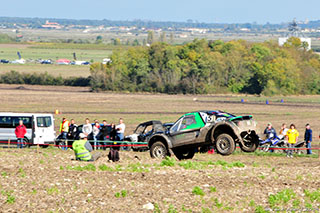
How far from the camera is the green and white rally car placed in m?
A: 22.3

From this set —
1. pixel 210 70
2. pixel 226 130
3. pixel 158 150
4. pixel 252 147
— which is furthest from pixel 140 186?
pixel 210 70

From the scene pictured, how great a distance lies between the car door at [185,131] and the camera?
23250mm

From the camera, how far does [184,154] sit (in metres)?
24.9

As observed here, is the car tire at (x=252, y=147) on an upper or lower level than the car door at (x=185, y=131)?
lower

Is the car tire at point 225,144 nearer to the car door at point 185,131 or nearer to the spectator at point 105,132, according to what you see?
the car door at point 185,131

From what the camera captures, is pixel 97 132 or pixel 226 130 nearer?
pixel 226 130

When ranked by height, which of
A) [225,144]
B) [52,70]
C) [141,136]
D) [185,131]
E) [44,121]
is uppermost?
[185,131]

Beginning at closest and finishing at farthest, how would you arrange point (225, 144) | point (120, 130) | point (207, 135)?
1. point (225, 144)
2. point (207, 135)
3. point (120, 130)

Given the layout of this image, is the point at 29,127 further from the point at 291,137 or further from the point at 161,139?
the point at 291,137

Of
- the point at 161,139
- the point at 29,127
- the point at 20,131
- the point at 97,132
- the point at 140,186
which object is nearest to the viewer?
the point at 140,186

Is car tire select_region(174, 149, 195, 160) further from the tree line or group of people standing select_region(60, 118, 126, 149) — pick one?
the tree line

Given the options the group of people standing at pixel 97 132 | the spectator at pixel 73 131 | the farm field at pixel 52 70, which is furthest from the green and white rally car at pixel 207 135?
the farm field at pixel 52 70

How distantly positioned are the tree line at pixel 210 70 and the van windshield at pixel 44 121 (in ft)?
185

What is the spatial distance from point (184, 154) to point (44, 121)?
26.6 ft
